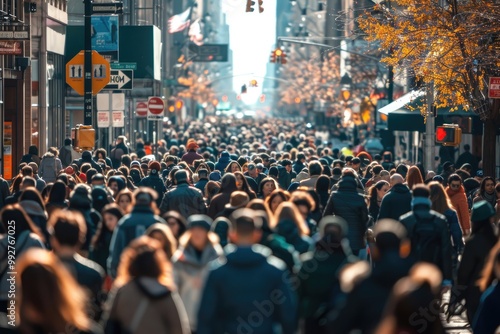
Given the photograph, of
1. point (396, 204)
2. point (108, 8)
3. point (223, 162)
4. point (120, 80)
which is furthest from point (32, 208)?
point (120, 80)

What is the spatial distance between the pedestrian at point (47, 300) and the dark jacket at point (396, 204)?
385 inches

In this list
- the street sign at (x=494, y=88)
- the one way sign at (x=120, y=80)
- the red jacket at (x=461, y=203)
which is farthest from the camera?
the one way sign at (x=120, y=80)

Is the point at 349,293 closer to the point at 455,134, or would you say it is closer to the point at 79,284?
the point at 79,284

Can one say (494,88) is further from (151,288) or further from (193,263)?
(151,288)

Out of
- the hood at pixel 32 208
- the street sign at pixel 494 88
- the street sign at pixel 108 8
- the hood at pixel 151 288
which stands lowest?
the hood at pixel 32 208

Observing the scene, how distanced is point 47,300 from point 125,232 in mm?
4928

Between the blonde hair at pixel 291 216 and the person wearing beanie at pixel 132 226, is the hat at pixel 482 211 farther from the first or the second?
the person wearing beanie at pixel 132 226

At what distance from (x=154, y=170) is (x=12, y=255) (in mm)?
10730

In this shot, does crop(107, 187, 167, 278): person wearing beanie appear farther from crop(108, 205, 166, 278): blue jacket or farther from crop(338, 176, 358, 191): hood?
crop(338, 176, 358, 191): hood

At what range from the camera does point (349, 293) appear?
8711mm

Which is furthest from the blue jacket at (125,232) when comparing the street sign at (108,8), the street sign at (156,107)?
the street sign at (156,107)

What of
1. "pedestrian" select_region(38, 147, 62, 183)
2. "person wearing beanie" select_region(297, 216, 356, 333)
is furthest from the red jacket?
"person wearing beanie" select_region(297, 216, 356, 333)

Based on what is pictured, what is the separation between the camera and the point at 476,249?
13031mm

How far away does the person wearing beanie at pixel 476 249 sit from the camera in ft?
42.7
